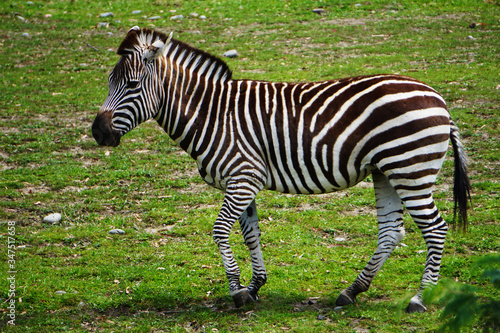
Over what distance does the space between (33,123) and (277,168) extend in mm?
8298

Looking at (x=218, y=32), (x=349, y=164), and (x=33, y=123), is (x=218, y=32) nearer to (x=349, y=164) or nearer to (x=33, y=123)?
(x=33, y=123)

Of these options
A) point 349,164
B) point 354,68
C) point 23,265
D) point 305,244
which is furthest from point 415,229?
point 354,68

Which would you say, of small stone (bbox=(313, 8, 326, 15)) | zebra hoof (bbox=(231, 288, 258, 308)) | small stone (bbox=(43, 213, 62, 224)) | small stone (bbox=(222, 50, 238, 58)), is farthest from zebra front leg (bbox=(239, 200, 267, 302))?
small stone (bbox=(313, 8, 326, 15))

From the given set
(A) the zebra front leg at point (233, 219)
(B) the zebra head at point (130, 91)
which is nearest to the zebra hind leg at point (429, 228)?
(A) the zebra front leg at point (233, 219)

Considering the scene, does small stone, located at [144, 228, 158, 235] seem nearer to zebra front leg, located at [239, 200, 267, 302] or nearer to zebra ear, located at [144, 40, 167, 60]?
zebra front leg, located at [239, 200, 267, 302]

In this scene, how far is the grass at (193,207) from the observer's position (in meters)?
6.06

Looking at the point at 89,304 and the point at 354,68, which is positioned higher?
the point at 354,68

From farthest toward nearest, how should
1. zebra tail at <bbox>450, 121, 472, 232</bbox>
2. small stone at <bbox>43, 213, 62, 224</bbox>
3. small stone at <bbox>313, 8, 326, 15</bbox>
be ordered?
1. small stone at <bbox>313, 8, 326, 15</bbox>
2. small stone at <bbox>43, 213, 62, 224</bbox>
3. zebra tail at <bbox>450, 121, 472, 232</bbox>

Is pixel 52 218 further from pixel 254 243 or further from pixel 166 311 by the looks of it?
pixel 254 243

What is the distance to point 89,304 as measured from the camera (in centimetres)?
618

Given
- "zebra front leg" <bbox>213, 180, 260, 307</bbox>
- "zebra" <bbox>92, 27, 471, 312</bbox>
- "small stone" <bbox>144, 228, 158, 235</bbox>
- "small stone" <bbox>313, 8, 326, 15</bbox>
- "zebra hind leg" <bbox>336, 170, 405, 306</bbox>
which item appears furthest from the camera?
"small stone" <bbox>313, 8, 326, 15</bbox>

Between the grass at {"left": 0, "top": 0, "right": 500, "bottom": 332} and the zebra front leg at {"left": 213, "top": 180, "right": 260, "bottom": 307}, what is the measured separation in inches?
11.0

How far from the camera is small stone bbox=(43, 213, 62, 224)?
8.34 meters

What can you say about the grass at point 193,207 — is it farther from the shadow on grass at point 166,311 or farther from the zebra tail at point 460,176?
the zebra tail at point 460,176
